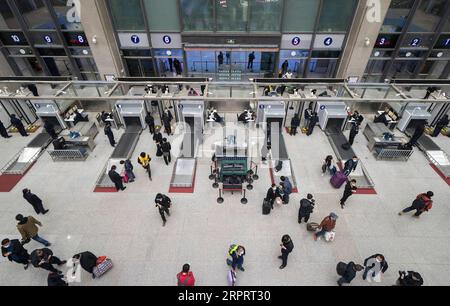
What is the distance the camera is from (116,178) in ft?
34.8

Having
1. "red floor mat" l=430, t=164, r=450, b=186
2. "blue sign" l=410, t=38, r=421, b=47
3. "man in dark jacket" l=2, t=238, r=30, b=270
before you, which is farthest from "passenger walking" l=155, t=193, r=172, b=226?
"blue sign" l=410, t=38, r=421, b=47

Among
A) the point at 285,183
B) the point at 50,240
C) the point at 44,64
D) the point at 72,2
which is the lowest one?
the point at 50,240

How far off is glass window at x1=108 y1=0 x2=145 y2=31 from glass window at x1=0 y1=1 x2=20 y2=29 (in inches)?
247

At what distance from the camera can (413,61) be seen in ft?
57.6

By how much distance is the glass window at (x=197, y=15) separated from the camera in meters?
15.4

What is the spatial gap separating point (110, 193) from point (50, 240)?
2.70 metres

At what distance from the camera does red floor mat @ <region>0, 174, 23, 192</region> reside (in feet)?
37.3

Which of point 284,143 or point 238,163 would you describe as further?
point 284,143

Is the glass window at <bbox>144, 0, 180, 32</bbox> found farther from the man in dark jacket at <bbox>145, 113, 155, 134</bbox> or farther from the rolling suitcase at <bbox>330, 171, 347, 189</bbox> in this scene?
the rolling suitcase at <bbox>330, 171, 347, 189</bbox>

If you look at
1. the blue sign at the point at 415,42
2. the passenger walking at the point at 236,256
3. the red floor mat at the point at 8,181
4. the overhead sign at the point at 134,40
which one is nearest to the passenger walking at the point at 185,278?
the passenger walking at the point at 236,256

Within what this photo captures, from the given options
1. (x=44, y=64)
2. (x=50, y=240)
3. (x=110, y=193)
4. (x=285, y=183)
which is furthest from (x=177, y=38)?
(x=50, y=240)

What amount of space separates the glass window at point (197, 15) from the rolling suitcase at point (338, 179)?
12.0m
